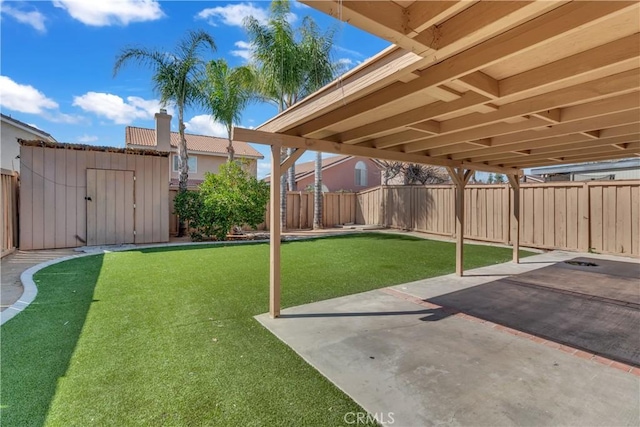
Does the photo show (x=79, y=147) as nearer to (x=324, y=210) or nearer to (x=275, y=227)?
(x=275, y=227)

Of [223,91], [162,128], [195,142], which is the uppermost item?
[195,142]

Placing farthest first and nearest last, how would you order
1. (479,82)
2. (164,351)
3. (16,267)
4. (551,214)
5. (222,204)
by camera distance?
(222,204)
(551,214)
(16,267)
(164,351)
(479,82)

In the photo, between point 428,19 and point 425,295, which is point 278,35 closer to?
point 425,295

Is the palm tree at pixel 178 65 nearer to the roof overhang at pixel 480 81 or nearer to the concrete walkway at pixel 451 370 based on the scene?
the roof overhang at pixel 480 81

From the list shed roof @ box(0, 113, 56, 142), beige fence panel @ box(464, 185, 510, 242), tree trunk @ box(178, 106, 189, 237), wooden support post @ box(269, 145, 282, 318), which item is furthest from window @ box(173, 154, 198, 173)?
wooden support post @ box(269, 145, 282, 318)

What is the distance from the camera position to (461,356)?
2.91m

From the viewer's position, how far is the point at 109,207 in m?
8.99

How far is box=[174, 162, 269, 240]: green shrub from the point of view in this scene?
33.9 feet

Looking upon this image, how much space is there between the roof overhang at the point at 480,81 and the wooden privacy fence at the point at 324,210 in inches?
382

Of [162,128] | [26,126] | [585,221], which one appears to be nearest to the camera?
[585,221]

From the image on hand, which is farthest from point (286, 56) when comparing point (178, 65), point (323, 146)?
point (323, 146)

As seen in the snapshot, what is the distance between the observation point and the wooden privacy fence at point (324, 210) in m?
14.5

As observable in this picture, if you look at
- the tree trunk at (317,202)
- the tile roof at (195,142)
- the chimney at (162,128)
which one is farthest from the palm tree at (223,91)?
the tile roof at (195,142)

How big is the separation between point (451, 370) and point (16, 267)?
7716 mm
